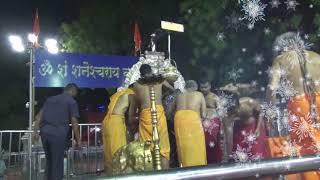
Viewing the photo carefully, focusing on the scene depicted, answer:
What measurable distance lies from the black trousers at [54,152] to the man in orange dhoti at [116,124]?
1182 millimetres

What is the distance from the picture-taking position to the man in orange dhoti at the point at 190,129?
5.18 meters

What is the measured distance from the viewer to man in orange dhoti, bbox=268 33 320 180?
3821 mm

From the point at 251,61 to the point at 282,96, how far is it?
0.47 m

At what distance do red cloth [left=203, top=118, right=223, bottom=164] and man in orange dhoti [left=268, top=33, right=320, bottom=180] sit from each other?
173 centimetres

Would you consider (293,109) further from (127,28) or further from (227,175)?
(127,28)

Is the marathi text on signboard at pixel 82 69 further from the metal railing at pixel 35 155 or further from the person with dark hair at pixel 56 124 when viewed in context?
the person with dark hair at pixel 56 124

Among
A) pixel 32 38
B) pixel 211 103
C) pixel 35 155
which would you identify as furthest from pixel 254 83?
pixel 32 38

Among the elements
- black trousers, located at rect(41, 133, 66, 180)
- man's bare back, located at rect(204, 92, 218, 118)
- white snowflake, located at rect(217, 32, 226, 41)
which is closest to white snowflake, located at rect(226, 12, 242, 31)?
white snowflake, located at rect(217, 32, 226, 41)

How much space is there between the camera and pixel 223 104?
5.82 metres

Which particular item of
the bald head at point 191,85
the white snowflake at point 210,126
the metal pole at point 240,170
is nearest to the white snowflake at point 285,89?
the bald head at point 191,85

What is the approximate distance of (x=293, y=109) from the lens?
3869 millimetres

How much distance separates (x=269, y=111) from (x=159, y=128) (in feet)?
3.79

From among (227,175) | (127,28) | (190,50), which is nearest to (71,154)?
(190,50)
